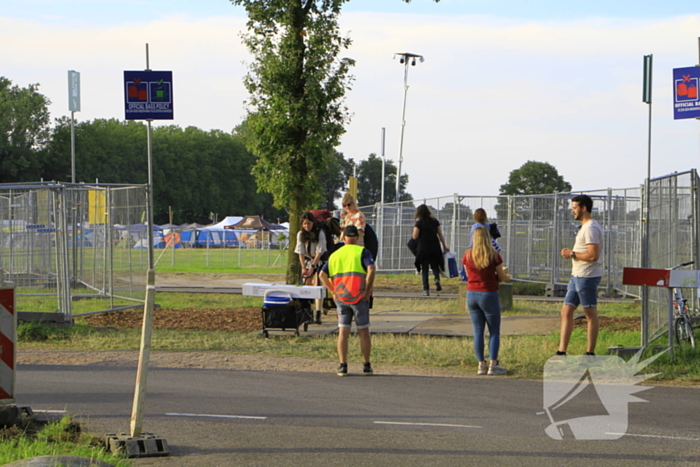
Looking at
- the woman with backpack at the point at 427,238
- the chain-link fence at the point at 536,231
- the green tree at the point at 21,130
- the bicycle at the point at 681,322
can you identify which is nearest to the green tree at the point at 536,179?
the green tree at the point at 21,130

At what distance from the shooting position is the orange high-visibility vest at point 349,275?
10133mm

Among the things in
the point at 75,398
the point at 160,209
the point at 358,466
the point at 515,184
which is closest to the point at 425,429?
the point at 358,466

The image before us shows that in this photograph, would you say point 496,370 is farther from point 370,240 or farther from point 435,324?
point 370,240

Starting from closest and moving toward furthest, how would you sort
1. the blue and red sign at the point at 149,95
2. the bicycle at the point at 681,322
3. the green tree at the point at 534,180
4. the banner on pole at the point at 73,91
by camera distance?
the bicycle at the point at 681,322 < the blue and red sign at the point at 149,95 < the banner on pole at the point at 73,91 < the green tree at the point at 534,180

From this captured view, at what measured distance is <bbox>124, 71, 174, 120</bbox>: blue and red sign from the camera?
11695 millimetres

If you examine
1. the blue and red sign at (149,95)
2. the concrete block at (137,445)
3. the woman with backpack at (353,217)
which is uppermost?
the blue and red sign at (149,95)

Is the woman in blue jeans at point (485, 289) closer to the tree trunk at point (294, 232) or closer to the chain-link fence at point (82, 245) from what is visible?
the chain-link fence at point (82, 245)

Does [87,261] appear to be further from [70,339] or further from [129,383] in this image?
[129,383]

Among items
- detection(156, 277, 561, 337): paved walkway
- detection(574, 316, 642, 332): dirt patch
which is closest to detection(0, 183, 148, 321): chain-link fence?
detection(156, 277, 561, 337): paved walkway

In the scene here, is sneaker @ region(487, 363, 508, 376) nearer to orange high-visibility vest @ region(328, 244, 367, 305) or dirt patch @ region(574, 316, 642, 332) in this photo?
orange high-visibility vest @ region(328, 244, 367, 305)

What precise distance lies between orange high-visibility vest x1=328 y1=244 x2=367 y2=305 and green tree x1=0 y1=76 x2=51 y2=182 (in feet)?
241

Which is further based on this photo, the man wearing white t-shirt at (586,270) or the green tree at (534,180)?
the green tree at (534,180)

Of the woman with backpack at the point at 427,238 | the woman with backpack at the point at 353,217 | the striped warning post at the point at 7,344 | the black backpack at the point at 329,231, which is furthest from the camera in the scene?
the woman with backpack at the point at 427,238

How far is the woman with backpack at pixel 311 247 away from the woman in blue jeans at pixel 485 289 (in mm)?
4310
